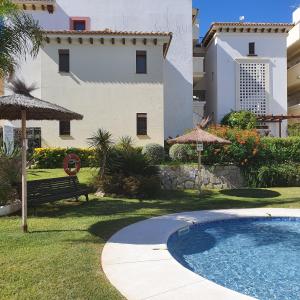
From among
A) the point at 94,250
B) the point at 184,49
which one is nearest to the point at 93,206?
the point at 94,250

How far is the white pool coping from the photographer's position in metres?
5.50

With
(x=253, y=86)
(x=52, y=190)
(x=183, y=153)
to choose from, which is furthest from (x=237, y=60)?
(x=52, y=190)

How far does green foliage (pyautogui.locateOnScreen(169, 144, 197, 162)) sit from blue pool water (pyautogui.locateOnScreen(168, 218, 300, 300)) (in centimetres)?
883

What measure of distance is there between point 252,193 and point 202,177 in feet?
8.82

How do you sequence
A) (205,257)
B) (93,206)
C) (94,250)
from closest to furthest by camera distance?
(94,250), (205,257), (93,206)

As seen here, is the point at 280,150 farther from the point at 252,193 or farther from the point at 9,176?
the point at 9,176

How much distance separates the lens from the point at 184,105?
29.6 m

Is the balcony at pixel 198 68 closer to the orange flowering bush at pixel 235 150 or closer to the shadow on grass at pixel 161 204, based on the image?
the orange flowering bush at pixel 235 150

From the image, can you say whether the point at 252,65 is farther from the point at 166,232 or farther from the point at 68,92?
the point at 166,232

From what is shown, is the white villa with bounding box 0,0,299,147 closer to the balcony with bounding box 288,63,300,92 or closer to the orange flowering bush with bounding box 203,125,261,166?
the balcony with bounding box 288,63,300,92

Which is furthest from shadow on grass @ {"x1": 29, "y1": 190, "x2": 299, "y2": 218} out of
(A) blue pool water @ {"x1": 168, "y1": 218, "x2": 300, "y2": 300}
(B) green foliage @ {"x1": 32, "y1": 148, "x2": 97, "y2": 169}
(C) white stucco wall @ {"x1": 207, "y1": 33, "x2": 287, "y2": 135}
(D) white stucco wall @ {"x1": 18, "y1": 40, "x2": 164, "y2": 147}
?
(C) white stucco wall @ {"x1": 207, "y1": 33, "x2": 287, "y2": 135}

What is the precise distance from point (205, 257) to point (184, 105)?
72.3ft

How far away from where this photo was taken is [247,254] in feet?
28.4

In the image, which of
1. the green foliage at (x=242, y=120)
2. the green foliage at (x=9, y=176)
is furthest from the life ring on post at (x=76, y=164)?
the green foliage at (x=242, y=120)
